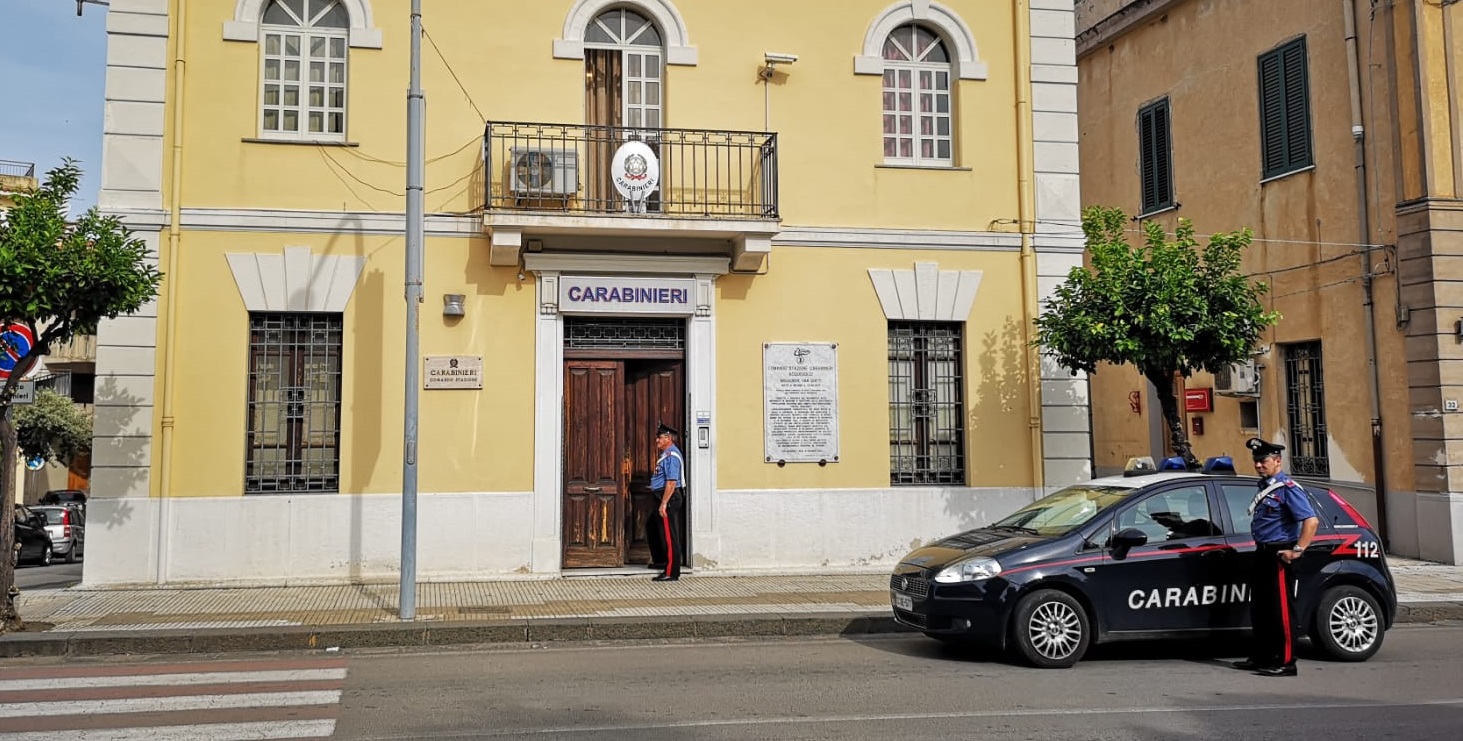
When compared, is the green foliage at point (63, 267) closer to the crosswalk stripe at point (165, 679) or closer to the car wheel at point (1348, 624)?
the crosswalk stripe at point (165, 679)

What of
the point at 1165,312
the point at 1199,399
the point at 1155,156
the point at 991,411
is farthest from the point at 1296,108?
the point at 991,411

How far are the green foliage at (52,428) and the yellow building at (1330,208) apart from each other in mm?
30922

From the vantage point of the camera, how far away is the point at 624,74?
13742 mm

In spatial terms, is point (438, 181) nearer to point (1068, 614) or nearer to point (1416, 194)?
point (1068, 614)

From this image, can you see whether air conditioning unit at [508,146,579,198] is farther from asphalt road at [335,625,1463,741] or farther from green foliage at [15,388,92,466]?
green foliage at [15,388,92,466]

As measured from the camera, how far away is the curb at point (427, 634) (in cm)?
955

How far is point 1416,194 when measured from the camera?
14.9 m

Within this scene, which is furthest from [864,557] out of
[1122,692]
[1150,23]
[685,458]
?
[1150,23]

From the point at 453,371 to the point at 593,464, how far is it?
1904 mm

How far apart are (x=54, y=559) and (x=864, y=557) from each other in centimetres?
1976

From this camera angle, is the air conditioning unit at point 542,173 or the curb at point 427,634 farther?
the air conditioning unit at point 542,173

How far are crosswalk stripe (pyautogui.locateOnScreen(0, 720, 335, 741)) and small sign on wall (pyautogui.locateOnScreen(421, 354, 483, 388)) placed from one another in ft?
20.3

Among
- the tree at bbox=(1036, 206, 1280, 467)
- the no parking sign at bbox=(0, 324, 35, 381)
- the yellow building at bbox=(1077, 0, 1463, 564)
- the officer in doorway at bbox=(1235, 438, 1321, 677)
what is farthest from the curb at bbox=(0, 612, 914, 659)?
the yellow building at bbox=(1077, 0, 1463, 564)

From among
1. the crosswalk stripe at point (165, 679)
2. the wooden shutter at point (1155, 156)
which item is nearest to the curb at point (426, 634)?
the crosswalk stripe at point (165, 679)
